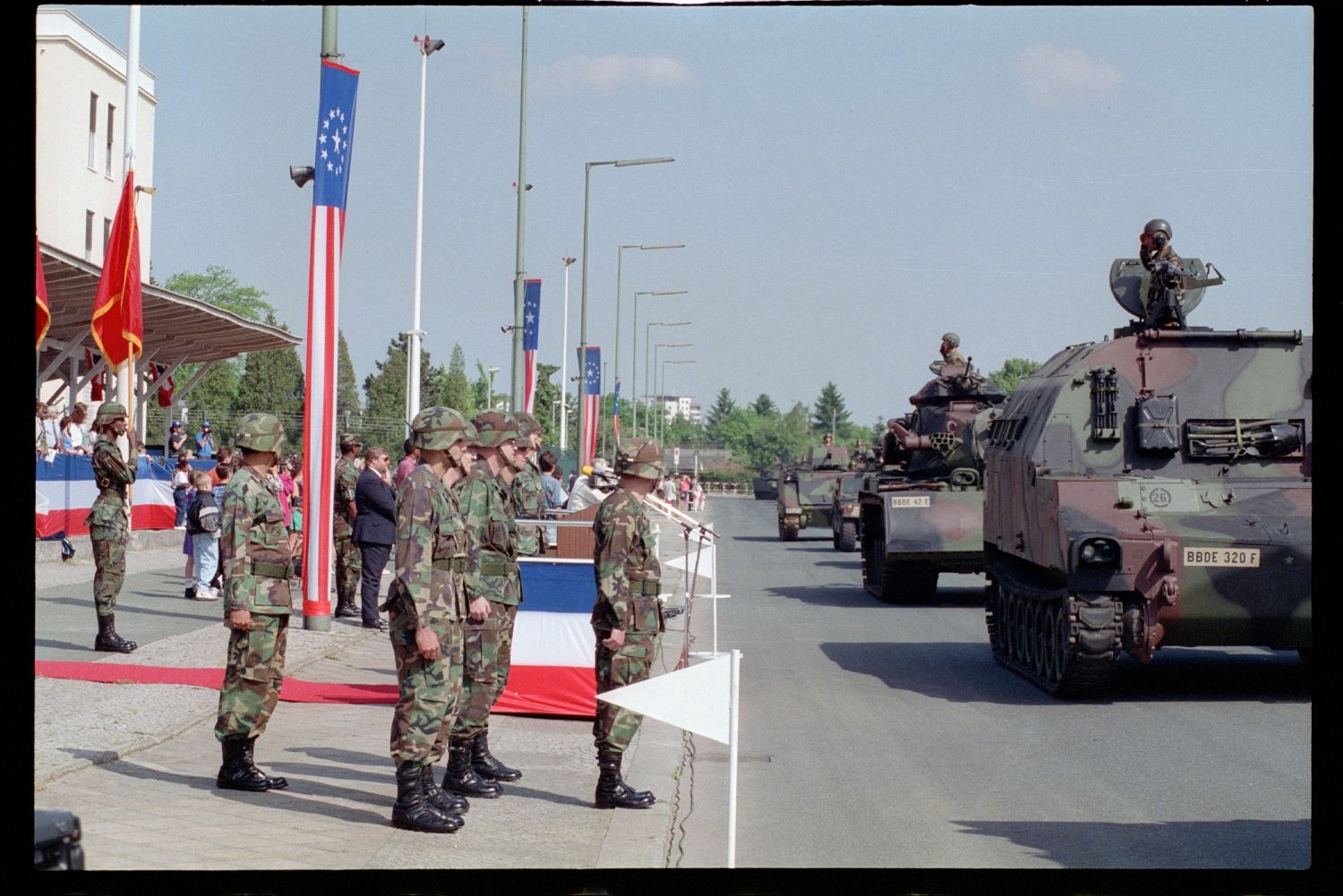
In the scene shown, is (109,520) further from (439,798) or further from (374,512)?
(439,798)

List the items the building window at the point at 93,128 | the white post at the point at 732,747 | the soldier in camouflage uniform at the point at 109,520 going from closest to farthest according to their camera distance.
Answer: the white post at the point at 732,747 < the soldier in camouflage uniform at the point at 109,520 < the building window at the point at 93,128

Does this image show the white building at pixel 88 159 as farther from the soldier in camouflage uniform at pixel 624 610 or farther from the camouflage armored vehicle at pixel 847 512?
the camouflage armored vehicle at pixel 847 512

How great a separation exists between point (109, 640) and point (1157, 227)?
9207 mm

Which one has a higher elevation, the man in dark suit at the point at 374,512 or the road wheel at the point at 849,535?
the man in dark suit at the point at 374,512

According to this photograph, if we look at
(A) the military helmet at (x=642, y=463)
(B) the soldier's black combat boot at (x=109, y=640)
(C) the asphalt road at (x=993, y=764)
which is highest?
(A) the military helmet at (x=642, y=463)

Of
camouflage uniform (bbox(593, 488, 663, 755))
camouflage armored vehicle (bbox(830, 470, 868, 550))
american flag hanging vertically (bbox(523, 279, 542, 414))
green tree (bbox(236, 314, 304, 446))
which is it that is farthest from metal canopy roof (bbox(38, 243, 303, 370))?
green tree (bbox(236, 314, 304, 446))

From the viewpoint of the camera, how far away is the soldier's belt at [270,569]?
28.3ft

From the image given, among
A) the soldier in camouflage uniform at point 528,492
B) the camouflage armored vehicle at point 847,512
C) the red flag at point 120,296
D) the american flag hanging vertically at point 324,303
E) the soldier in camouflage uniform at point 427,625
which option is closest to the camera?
the soldier in camouflage uniform at point 427,625

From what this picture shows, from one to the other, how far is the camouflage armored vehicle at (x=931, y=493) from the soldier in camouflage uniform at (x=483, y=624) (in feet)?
35.8

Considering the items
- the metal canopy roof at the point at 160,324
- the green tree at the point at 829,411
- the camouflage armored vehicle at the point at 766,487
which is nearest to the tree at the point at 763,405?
the green tree at the point at 829,411

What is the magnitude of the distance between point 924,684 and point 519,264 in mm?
14139

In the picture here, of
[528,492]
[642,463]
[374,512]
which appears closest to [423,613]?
[642,463]

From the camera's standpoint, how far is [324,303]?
1450 centimetres
